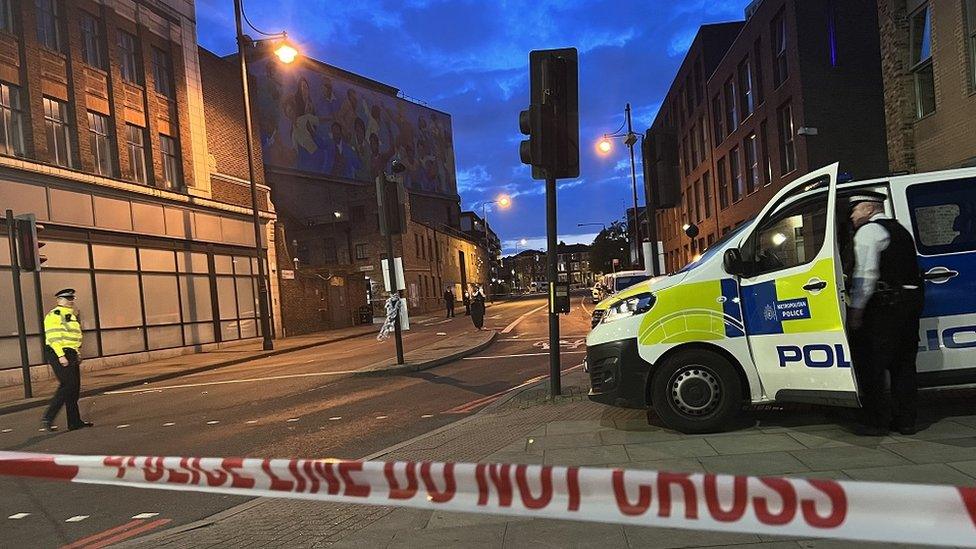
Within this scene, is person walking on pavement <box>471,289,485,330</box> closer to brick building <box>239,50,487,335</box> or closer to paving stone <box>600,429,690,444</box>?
brick building <box>239,50,487,335</box>

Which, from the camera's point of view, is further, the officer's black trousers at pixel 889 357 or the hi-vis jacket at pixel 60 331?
the hi-vis jacket at pixel 60 331

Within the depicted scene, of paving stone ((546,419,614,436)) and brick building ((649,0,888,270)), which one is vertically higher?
brick building ((649,0,888,270))

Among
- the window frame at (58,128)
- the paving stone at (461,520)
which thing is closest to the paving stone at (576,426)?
the paving stone at (461,520)

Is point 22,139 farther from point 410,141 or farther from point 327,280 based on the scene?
point 410,141

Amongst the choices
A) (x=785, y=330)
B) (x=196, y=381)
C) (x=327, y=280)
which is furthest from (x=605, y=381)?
(x=327, y=280)

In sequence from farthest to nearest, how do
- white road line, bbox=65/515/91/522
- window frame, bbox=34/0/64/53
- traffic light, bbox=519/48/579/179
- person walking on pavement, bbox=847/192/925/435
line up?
window frame, bbox=34/0/64/53 → traffic light, bbox=519/48/579/179 → white road line, bbox=65/515/91/522 → person walking on pavement, bbox=847/192/925/435

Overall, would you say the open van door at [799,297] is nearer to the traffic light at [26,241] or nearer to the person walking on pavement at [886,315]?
the person walking on pavement at [886,315]

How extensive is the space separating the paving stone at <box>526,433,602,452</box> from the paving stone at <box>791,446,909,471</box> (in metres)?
1.64

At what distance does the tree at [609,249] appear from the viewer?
66.0m

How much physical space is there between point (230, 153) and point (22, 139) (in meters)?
9.95

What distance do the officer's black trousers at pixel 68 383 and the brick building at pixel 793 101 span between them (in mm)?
14374

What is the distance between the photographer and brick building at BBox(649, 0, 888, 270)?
19.8m

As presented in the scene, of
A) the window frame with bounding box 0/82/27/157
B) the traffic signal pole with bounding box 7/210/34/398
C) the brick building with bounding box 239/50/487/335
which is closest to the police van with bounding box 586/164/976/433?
the traffic signal pole with bounding box 7/210/34/398

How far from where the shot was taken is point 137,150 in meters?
21.1
